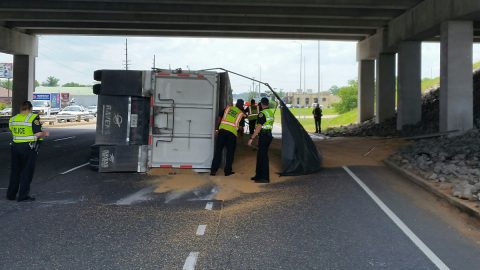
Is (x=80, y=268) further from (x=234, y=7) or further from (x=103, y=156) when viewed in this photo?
(x=234, y=7)

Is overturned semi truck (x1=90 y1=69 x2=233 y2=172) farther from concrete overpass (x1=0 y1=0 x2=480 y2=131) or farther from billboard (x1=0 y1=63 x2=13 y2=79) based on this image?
billboard (x1=0 y1=63 x2=13 y2=79)

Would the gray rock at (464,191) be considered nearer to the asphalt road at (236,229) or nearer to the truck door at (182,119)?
the asphalt road at (236,229)

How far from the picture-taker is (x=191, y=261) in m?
5.46

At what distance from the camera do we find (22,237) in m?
6.44

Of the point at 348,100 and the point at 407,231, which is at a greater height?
the point at 348,100

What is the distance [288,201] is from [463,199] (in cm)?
303

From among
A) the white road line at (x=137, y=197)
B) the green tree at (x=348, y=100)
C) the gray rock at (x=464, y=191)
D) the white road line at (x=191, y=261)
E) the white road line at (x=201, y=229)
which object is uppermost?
the green tree at (x=348, y=100)

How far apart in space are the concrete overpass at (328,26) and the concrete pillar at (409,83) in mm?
46

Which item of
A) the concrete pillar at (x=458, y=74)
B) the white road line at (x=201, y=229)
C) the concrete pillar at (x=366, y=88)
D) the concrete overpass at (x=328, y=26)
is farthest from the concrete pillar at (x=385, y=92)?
the white road line at (x=201, y=229)

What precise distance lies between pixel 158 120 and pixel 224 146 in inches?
67.1

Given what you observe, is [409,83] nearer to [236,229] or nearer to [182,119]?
[182,119]

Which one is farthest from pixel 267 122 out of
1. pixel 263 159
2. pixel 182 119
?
pixel 182 119

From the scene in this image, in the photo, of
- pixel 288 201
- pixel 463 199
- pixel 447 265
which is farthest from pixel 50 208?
pixel 463 199

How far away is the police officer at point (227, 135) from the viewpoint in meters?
11.2
